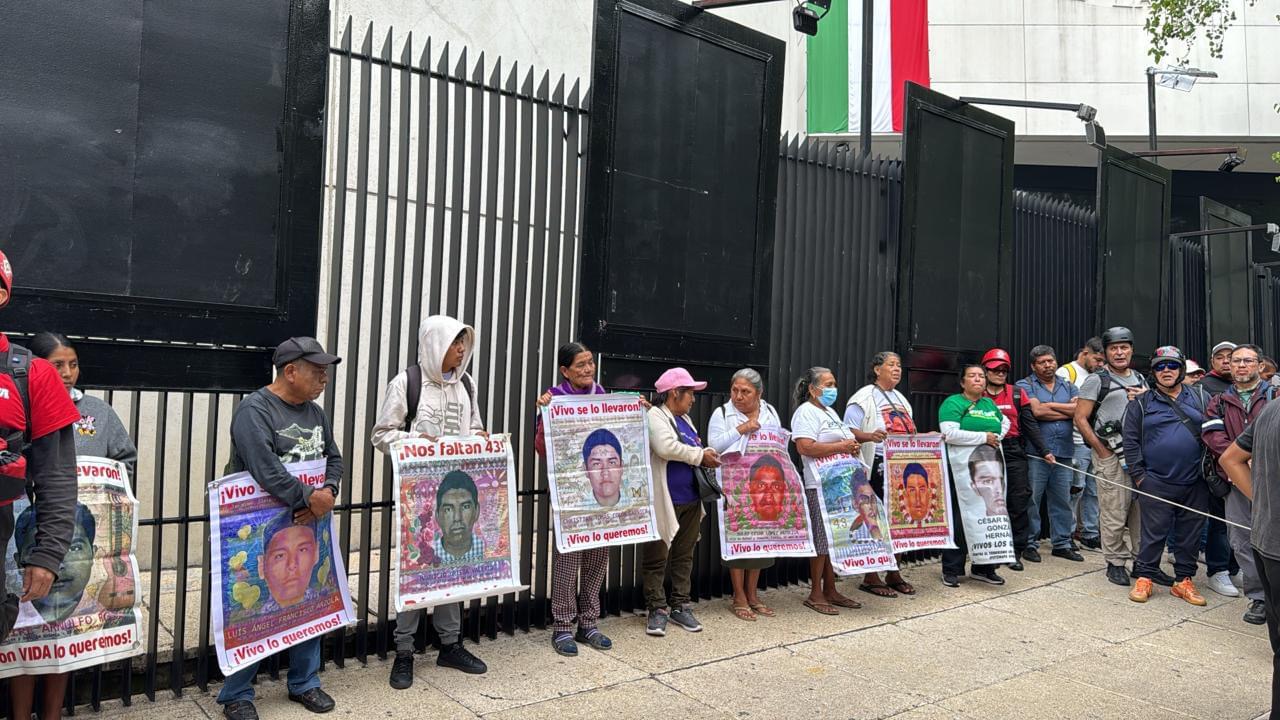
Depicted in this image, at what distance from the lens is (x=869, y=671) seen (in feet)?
18.5

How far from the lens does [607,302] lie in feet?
20.2

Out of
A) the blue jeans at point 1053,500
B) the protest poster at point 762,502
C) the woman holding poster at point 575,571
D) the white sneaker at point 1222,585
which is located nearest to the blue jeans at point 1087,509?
the blue jeans at point 1053,500

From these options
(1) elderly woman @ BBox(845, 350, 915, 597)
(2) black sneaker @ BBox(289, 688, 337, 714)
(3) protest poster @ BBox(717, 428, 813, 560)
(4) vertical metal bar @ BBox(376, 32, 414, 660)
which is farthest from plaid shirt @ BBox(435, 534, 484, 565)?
(1) elderly woman @ BBox(845, 350, 915, 597)

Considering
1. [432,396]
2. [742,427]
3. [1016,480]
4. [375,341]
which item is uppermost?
[375,341]

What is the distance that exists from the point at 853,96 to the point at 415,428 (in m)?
14.2

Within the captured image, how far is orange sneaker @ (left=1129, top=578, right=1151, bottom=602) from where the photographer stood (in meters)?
7.64

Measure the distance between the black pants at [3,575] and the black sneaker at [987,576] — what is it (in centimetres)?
698

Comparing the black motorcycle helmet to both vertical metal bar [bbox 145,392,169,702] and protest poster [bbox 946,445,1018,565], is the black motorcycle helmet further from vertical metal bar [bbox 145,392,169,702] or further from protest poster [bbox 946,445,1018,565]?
vertical metal bar [bbox 145,392,169,702]

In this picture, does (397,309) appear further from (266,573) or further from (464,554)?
(266,573)

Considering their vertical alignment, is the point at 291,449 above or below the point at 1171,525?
above

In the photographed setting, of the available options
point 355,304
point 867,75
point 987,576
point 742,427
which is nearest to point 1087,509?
point 987,576

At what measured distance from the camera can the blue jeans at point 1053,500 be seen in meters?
9.09

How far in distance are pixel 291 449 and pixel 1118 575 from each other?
6.91 m

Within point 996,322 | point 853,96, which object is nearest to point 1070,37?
point 853,96
